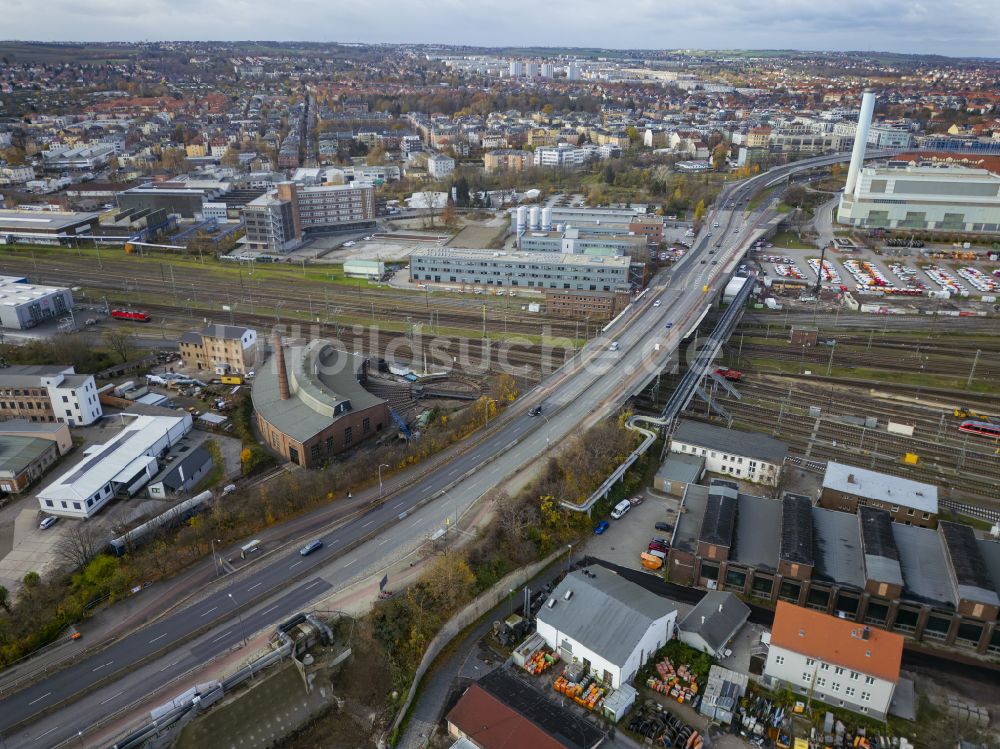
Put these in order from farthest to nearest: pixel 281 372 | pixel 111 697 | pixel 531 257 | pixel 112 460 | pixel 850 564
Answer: pixel 531 257 → pixel 281 372 → pixel 112 460 → pixel 850 564 → pixel 111 697

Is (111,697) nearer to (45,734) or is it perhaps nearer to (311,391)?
(45,734)

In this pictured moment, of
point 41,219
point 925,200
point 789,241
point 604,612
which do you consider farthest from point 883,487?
point 41,219

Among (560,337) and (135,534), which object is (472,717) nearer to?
(135,534)

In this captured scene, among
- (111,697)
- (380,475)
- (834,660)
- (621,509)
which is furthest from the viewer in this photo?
(380,475)

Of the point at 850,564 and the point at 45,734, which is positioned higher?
the point at 850,564

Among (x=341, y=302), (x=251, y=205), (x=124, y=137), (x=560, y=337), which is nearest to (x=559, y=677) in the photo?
(x=560, y=337)

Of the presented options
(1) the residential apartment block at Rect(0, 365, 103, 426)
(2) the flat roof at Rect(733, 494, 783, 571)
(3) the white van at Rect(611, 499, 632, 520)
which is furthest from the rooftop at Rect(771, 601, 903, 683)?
(1) the residential apartment block at Rect(0, 365, 103, 426)

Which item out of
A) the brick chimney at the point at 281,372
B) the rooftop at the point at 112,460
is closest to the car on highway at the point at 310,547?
the rooftop at the point at 112,460
